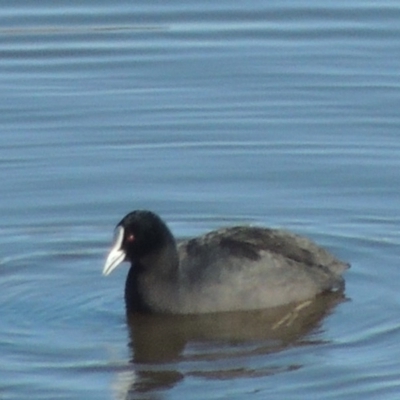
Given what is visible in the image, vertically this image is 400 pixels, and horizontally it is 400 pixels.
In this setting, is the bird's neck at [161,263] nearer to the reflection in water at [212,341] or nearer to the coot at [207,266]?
the coot at [207,266]

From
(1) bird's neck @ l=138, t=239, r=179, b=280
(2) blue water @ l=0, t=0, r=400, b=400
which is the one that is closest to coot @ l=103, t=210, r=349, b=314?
(1) bird's neck @ l=138, t=239, r=179, b=280

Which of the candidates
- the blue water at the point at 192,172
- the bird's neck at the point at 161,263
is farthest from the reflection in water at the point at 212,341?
the bird's neck at the point at 161,263

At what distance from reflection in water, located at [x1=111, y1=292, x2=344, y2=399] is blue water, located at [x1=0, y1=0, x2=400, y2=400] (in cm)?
2

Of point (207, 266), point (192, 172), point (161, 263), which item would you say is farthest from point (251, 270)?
point (192, 172)

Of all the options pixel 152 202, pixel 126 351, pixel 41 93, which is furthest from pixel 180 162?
pixel 126 351

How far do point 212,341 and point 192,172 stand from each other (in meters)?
2.80

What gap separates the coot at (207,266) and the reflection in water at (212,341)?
0.09 m

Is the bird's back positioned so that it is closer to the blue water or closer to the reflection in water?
the reflection in water

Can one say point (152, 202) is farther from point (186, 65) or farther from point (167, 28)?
point (167, 28)

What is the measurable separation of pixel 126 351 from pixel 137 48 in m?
6.39

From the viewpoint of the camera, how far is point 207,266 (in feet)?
38.5

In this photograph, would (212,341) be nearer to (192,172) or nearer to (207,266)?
(207,266)

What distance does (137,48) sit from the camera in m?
17.0

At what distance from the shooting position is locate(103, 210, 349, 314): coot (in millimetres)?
11625
